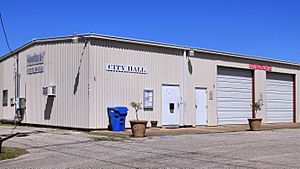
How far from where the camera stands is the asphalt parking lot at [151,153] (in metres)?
→ 10.4

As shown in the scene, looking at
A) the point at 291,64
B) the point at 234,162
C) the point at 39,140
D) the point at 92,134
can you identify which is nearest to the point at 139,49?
the point at 92,134

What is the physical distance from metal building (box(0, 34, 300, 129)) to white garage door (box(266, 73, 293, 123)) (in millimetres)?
121

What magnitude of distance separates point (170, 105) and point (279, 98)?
11.0 m

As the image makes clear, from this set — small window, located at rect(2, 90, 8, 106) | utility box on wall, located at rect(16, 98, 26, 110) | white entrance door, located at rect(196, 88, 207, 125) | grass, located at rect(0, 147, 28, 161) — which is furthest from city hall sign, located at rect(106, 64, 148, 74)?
small window, located at rect(2, 90, 8, 106)

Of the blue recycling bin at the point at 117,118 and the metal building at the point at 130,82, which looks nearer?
the blue recycling bin at the point at 117,118

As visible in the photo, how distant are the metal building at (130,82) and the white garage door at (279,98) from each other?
0.40ft

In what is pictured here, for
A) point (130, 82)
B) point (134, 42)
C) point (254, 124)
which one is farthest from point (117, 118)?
point (254, 124)

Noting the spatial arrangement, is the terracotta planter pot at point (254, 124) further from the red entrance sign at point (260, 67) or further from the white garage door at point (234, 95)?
the red entrance sign at point (260, 67)

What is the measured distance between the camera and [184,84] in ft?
78.3

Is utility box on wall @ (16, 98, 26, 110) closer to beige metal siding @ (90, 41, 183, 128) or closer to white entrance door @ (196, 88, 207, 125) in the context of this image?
beige metal siding @ (90, 41, 183, 128)

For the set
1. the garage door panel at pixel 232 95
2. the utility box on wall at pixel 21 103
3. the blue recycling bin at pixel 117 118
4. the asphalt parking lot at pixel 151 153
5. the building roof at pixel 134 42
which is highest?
the building roof at pixel 134 42

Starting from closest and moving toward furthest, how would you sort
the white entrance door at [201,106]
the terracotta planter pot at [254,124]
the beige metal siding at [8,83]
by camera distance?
1. the terracotta planter pot at [254,124]
2. the white entrance door at [201,106]
3. the beige metal siding at [8,83]

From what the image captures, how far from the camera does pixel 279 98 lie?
101 feet

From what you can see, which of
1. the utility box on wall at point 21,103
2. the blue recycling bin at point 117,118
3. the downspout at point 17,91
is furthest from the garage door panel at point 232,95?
the downspout at point 17,91
